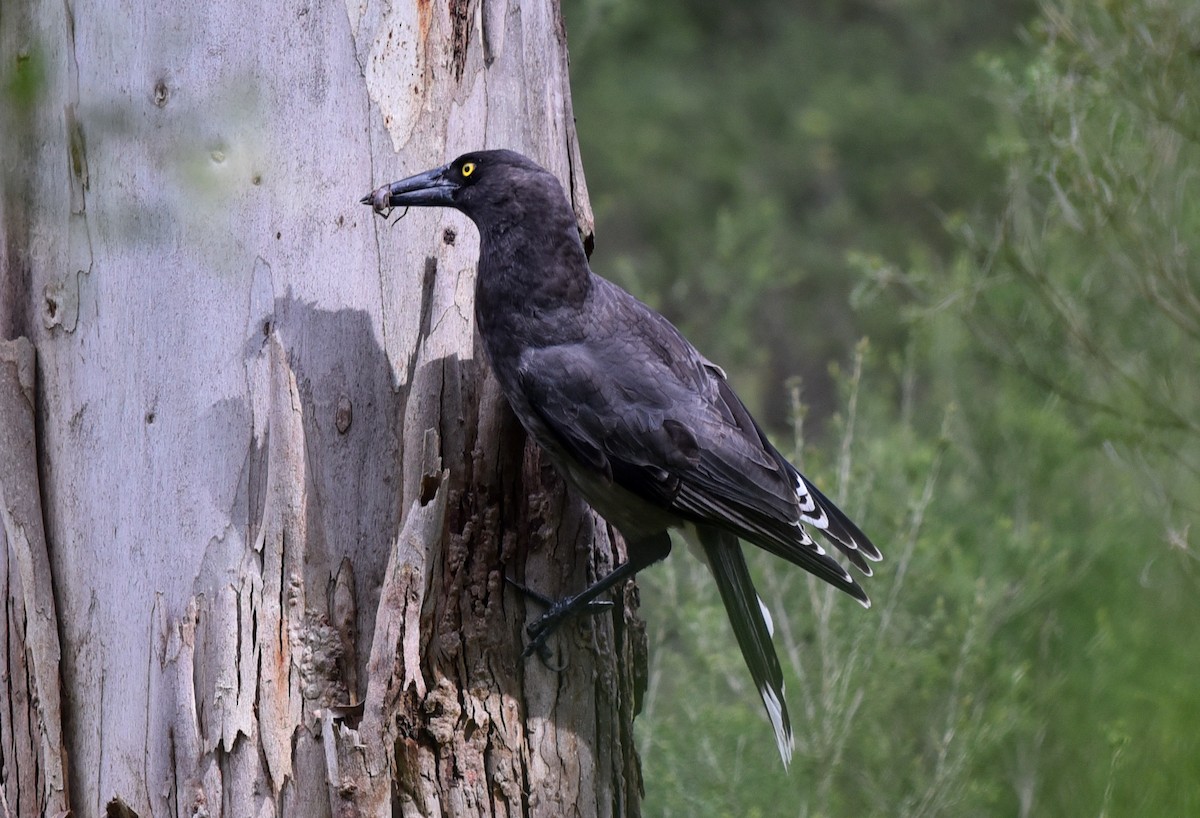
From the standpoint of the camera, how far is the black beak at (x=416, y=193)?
299cm

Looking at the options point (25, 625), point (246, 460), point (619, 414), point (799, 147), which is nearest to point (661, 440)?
point (619, 414)

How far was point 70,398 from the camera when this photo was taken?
2977 mm

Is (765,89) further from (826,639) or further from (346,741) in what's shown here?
(346,741)

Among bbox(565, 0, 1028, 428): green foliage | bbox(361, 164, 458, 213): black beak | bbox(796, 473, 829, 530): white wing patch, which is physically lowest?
bbox(796, 473, 829, 530): white wing patch

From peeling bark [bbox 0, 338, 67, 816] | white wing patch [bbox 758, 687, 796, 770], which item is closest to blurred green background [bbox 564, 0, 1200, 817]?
white wing patch [bbox 758, 687, 796, 770]

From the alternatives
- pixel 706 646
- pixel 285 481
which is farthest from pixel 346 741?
pixel 706 646

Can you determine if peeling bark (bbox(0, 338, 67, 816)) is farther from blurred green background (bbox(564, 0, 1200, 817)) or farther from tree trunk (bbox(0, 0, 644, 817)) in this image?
blurred green background (bbox(564, 0, 1200, 817))

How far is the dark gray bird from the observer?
125 inches

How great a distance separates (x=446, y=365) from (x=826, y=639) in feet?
7.97

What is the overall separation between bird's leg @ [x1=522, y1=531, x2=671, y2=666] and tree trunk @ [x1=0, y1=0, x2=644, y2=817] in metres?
0.06

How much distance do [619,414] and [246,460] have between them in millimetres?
923

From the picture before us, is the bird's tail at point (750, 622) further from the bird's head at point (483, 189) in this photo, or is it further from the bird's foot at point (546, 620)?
the bird's head at point (483, 189)

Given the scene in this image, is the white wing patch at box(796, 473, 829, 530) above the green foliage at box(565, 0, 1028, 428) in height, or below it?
below

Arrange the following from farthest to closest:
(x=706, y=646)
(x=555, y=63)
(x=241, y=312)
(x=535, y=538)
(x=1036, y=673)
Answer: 1. (x=1036, y=673)
2. (x=706, y=646)
3. (x=555, y=63)
4. (x=535, y=538)
5. (x=241, y=312)
